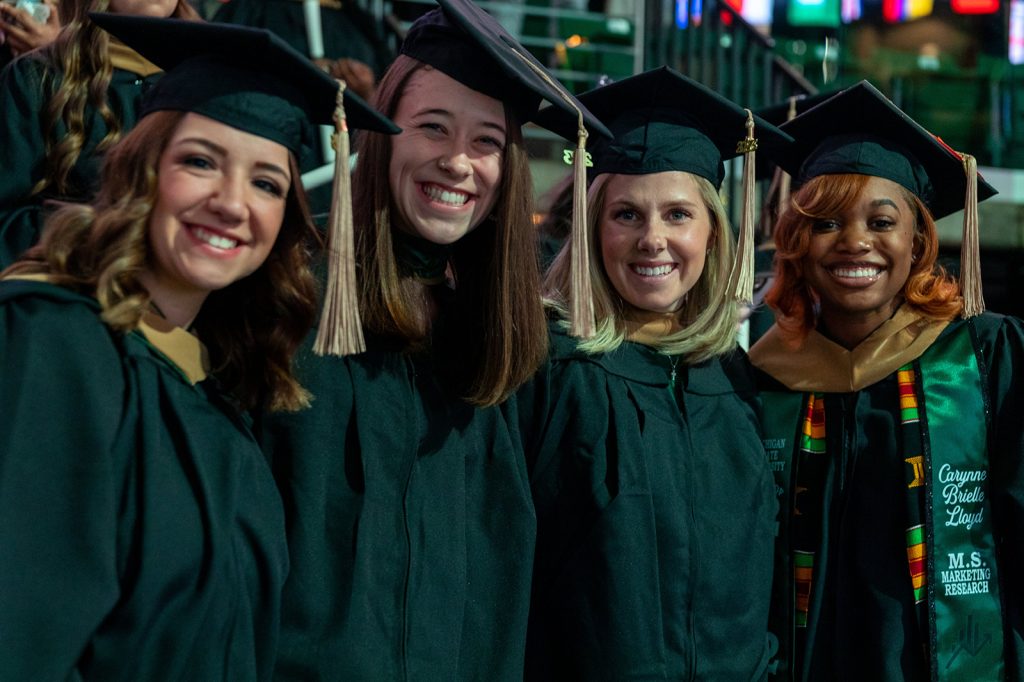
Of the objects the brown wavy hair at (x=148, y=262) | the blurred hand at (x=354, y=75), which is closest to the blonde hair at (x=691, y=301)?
the brown wavy hair at (x=148, y=262)

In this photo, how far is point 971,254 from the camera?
3135mm

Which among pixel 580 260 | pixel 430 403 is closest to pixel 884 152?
pixel 580 260

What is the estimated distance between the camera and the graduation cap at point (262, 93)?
6.67ft

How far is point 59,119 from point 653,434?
149cm

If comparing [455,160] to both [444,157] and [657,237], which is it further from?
[657,237]

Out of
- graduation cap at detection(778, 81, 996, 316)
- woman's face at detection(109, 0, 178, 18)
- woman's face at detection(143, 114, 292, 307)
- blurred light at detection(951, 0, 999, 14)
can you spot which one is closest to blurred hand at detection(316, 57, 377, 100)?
woman's face at detection(109, 0, 178, 18)

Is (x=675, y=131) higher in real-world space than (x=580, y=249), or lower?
higher

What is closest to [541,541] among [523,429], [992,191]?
[523,429]

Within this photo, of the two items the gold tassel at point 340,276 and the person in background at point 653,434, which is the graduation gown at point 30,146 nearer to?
the gold tassel at point 340,276

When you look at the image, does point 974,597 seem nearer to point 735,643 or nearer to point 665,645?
point 735,643

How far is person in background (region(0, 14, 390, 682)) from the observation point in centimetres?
177

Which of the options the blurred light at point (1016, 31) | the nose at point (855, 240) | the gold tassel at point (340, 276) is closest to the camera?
the gold tassel at point (340, 276)

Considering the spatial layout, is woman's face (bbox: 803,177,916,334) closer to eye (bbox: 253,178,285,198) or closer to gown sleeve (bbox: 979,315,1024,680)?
gown sleeve (bbox: 979,315,1024,680)

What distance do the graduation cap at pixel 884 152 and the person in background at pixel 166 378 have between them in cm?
135
